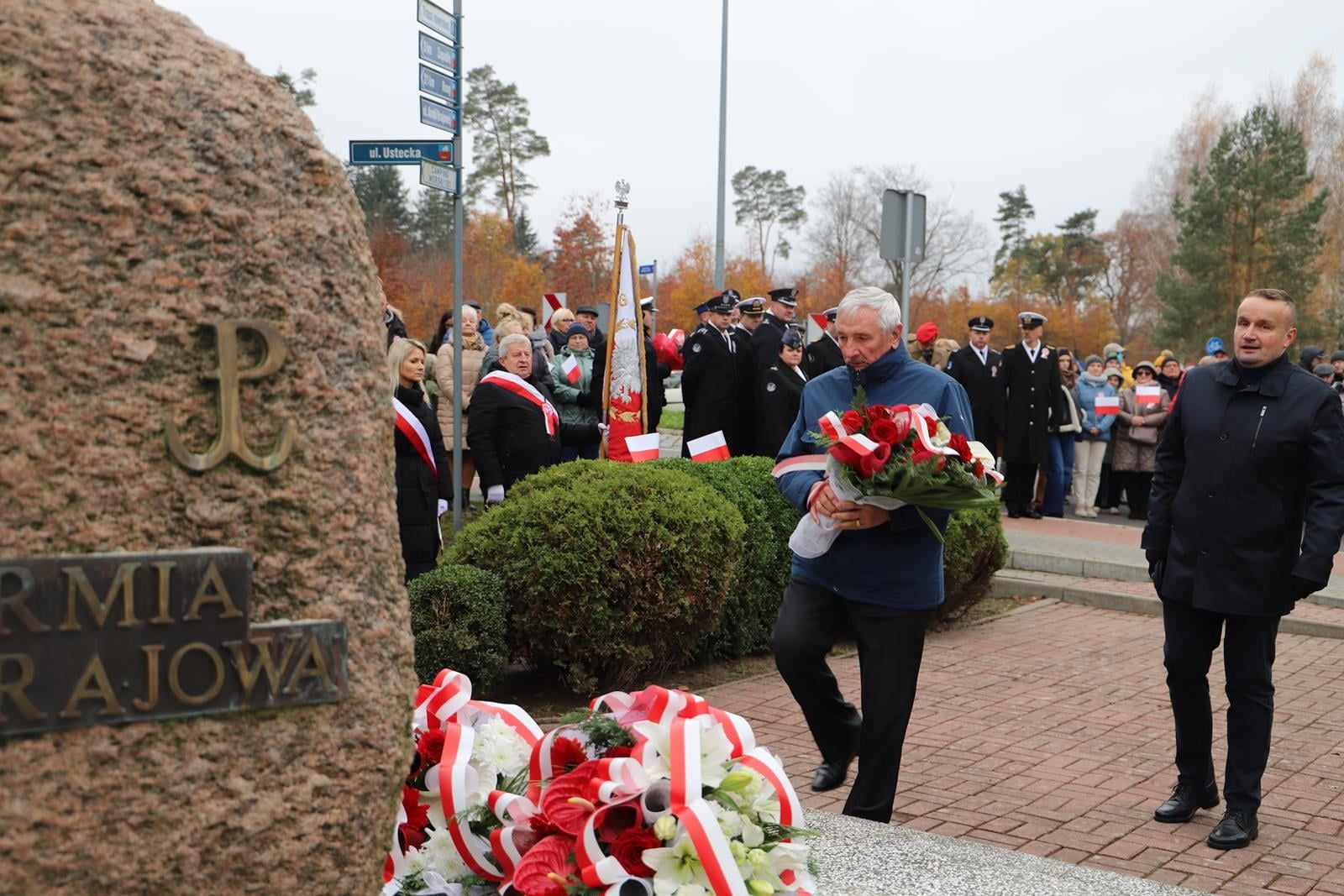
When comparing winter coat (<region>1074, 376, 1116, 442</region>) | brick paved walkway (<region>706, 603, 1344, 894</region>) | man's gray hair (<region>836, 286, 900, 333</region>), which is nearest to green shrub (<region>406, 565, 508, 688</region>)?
brick paved walkway (<region>706, 603, 1344, 894</region>)

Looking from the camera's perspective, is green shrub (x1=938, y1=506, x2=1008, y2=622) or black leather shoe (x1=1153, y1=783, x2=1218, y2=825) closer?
black leather shoe (x1=1153, y1=783, x2=1218, y2=825)

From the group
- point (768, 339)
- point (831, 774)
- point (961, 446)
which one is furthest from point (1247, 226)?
point (961, 446)

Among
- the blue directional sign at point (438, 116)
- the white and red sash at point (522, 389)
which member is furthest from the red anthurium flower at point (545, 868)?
the blue directional sign at point (438, 116)

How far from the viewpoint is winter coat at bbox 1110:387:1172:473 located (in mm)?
14633

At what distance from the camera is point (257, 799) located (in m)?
2.48

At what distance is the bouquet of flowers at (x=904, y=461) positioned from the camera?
4281 mm

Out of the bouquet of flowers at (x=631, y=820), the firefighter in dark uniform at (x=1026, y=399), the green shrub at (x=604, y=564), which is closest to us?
the bouquet of flowers at (x=631, y=820)

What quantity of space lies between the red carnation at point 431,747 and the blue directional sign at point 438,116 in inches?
224

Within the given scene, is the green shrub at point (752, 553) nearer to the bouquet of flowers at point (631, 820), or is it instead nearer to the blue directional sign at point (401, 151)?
the blue directional sign at point (401, 151)

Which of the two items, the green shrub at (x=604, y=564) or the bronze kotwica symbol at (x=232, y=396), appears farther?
the green shrub at (x=604, y=564)

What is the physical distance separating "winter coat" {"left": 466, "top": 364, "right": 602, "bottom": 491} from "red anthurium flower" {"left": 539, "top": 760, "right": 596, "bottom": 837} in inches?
199

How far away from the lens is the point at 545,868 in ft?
10.6

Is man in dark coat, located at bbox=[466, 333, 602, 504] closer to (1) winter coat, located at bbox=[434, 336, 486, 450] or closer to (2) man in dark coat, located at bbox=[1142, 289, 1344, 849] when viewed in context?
(1) winter coat, located at bbox=[434, 336, 486, 450]

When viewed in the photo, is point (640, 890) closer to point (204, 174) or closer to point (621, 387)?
point (204, 174)
